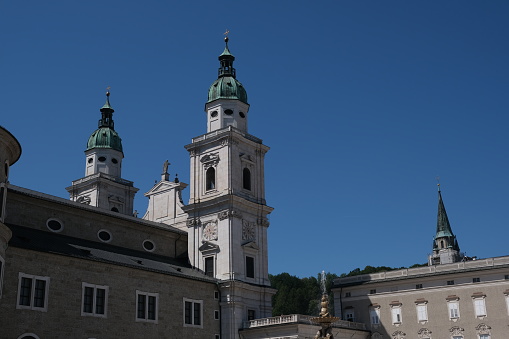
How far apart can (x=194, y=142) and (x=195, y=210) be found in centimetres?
726

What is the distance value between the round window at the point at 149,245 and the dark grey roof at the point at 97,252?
63 centimetres

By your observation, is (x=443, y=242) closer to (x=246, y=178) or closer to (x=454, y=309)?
(x=454, y=309)

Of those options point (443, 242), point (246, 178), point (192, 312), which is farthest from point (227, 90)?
point (443, 242)

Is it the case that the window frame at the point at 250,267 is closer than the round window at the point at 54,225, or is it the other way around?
the round window at the point at 54,225

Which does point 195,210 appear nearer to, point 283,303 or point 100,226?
point 100,226

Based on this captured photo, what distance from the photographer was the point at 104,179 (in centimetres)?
7112

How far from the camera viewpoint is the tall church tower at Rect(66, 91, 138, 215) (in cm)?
7094

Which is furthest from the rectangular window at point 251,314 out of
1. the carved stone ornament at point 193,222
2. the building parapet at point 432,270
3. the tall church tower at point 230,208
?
the building parapet at point 432,270

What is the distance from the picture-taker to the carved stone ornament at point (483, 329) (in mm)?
55766

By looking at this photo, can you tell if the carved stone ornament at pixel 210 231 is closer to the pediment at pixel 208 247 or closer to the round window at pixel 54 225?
the pediment at pixel 208 247

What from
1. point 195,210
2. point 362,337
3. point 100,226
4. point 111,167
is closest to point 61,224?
point 100,226

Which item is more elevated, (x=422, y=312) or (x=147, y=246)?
(x=147, y=246)

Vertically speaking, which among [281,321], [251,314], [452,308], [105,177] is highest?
[105,177]

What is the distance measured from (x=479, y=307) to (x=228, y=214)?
2449 cm
